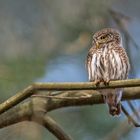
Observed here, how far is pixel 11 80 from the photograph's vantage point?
473cm

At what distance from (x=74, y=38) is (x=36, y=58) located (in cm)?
46

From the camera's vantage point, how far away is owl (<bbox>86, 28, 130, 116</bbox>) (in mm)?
4777

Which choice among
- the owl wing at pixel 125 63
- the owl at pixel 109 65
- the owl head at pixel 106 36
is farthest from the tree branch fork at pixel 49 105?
the owl head at pixel 106 36

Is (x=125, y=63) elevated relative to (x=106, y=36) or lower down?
lower down

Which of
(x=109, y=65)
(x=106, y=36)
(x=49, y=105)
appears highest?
(x=106, y=36)

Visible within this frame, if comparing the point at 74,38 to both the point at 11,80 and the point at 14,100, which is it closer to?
the point at 11,80

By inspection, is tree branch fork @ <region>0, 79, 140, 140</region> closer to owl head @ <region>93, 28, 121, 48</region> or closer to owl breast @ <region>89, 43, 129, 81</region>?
owl breast @ <region>89, 43, 129, 81</region>

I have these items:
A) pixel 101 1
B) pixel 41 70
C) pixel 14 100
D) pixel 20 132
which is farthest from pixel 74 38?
pixel 14 100

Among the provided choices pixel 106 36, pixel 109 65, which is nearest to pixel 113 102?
pixel 109 65

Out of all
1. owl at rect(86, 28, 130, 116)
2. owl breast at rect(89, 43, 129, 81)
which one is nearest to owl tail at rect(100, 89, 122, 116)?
owl at rect(86, 28, 130, 116)

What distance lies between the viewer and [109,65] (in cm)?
483

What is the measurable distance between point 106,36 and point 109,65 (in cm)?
39

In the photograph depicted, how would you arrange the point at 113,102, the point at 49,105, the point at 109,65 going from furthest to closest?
the point at 113,102 → the point at 109,65 → the point at 49,105

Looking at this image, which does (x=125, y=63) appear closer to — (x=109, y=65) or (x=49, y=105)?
(x=109, y=65)
